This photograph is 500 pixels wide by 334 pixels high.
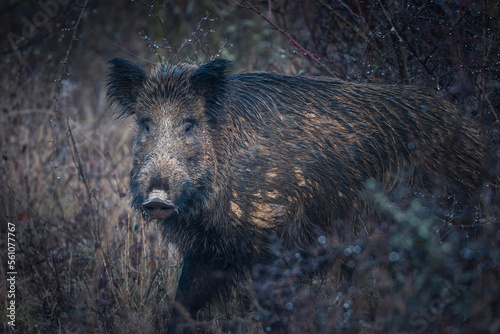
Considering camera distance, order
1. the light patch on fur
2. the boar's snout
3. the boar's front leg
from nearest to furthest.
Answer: the boar's snout < the light patch on fur < the boar's front leg

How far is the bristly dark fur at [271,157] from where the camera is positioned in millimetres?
2848

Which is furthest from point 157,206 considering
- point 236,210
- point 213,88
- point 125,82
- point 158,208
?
point 125,82

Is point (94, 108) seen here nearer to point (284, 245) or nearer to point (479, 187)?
point (284, 245)

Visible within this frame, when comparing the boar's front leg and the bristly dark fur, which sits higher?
the bristly dark fur

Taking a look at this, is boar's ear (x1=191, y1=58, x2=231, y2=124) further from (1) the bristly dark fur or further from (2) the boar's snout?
(2) the boar's snout

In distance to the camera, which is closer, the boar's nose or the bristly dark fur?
the boar's nose

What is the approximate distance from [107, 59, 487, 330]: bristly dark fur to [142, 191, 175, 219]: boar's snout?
278 millimetres

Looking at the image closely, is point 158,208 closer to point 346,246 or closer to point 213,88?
point 213,88

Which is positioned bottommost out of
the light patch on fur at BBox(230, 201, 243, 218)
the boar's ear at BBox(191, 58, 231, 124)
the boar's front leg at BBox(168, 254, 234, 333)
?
the boar's front leg at BBox(168, 254, 234, 333)

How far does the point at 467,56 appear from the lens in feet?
10.9

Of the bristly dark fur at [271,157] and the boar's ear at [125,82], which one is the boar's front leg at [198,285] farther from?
the boar's ear at [125,82]

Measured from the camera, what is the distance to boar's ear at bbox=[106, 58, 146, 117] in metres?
3.04

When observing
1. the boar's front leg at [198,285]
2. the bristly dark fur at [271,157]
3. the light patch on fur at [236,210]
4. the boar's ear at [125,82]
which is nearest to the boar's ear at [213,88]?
the bristly dark fur at [271,157]

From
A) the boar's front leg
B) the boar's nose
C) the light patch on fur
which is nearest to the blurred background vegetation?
the boar's front leg
